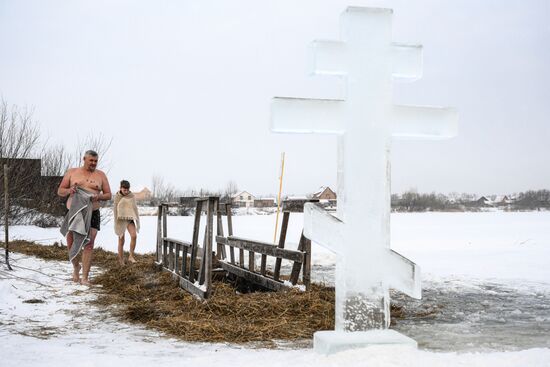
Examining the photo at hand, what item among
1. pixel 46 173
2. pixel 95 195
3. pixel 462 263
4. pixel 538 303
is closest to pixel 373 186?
pixel 538 303

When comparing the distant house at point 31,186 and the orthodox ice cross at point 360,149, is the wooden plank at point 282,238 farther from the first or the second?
the distant house at point 31,186

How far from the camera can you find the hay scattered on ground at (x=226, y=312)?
16.7ft

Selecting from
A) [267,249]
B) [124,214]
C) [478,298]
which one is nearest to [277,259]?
[267,249]

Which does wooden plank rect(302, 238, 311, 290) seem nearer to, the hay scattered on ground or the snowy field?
the hay scattered on ground

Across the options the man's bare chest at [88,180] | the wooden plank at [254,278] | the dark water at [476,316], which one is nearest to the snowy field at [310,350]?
the dark water at [476,316]

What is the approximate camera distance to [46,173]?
74.0 ft

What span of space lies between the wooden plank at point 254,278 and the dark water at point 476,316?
4.72 feet

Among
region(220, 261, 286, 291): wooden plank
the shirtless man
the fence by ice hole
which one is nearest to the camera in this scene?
the fence by ice hole

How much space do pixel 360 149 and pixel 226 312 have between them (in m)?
3.07

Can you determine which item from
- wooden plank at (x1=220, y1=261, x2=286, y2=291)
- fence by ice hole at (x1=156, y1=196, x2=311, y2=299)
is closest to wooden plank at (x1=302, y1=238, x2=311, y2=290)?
fence by ice hole at (x1=156, y1=196, x2=311, y2=299)

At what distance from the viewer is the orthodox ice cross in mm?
3537

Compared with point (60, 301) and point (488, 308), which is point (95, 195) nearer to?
point (60, 301)

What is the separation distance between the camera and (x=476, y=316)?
6223mm

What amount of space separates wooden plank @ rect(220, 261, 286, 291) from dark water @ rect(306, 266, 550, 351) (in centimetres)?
144
